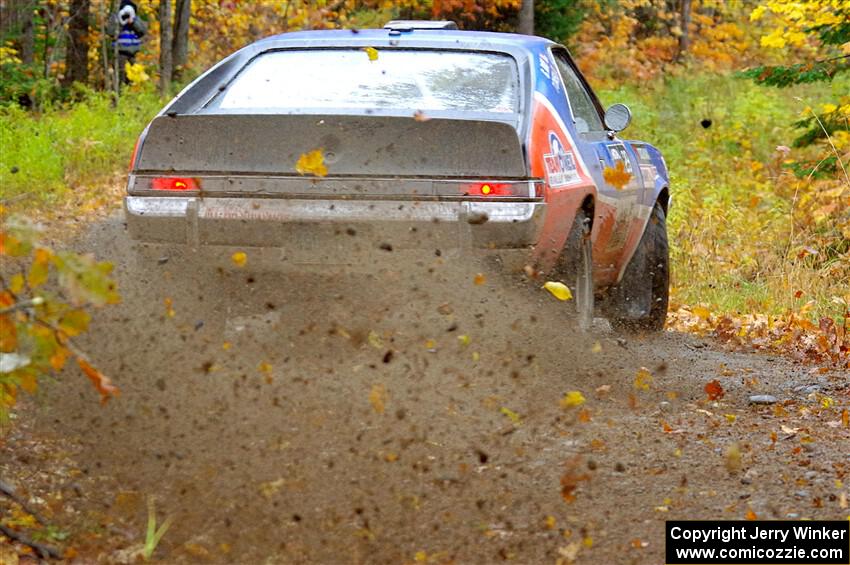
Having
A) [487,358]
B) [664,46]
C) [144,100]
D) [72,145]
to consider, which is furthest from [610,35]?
[487,358]

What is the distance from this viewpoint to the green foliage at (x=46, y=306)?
2.83 m

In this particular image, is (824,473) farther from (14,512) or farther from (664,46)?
(664,46)

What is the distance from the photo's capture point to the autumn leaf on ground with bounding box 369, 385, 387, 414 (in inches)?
194

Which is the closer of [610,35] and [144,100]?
[144,100]

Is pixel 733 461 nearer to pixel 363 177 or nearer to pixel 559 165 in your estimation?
pixel 559 165

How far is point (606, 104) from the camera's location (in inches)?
898

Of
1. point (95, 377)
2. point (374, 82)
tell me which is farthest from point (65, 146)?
point (95, 377)

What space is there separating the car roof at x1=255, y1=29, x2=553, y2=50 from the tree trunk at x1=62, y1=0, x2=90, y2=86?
18.1m

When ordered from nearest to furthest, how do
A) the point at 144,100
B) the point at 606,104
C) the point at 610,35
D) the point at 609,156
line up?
the point at 609,156
the point at 144,100
the point at 606,104
the point at 610,35

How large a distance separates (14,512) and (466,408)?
1.79 metres

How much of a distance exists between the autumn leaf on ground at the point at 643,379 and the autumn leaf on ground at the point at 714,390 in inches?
11.2

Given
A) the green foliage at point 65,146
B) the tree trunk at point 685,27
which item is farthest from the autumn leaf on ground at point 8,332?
the tree trunk at point 685,27

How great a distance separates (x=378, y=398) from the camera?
4.98 meters

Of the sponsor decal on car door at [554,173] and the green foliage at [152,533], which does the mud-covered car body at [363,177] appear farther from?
the green foliage at [152,533]
